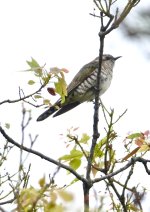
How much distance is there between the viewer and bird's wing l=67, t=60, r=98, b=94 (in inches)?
345

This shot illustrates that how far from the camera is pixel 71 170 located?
347 centimetres

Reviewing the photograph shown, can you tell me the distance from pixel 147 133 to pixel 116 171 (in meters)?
0.61

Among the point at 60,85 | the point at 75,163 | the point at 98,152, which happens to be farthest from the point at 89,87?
the point at 75,163

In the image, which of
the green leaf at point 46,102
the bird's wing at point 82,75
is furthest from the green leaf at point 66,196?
the bird's wing at point 82,75

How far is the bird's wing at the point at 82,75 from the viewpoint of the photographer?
345 inches

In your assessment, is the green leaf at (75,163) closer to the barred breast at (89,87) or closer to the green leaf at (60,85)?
the green leaf at (60,85)

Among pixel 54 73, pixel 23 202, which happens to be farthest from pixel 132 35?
pixel 23 202

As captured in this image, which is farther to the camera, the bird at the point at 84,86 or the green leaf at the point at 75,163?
the bird at the point at 84,86

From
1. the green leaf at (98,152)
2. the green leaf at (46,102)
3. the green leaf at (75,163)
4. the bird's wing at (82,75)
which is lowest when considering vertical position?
the green leaf at (75,163)

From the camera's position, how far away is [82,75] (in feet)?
29.3

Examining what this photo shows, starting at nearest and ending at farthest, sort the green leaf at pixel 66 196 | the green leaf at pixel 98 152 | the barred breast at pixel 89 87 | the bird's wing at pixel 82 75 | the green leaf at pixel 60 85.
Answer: the green leaf at pixel 66 196 → the green leaf at pixel 60 85 → the green leaf at pixel 98 152 → the barred breast at pixel 89 87 → the bird's wing at pixel 82 75

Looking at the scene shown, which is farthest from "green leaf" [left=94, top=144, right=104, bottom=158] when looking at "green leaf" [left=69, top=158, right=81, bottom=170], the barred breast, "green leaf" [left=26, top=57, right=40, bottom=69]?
the barred breast

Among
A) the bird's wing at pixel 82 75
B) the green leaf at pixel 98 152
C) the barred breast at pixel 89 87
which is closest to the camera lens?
the green leaf at pixel 98 152

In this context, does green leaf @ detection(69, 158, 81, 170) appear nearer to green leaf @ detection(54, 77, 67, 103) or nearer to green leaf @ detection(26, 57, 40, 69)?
green leaf @ detection(54, 77, 67, 103)
